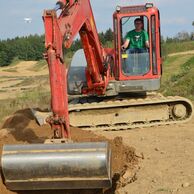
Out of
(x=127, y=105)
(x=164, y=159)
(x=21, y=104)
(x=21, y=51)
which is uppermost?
(x=21, y=51)

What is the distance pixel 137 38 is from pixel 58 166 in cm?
589

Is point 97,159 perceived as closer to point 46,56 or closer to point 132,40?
point 46,56

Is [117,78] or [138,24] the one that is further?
[117,78]

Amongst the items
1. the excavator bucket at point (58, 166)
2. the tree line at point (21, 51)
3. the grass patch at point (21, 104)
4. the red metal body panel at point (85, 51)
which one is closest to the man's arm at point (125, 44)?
the red metal body panel at point (85, 51)

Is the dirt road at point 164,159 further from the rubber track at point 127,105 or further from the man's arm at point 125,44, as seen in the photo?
the man's arm at point 125,44

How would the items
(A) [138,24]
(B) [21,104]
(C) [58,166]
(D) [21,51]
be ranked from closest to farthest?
(C) [58,166] < (A) [138,24] < (B) [21,104] < (D) [21,51]

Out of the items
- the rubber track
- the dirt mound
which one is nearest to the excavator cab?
the rubber track

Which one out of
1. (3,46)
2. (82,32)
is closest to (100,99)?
(82,32)

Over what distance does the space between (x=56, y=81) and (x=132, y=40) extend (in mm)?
4986

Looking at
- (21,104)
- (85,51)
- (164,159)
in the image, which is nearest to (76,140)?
(164,159)

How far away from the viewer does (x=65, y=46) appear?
747 cm

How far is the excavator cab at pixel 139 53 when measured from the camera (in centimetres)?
1120

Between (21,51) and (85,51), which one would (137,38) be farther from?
(21,51)

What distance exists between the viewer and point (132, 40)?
1128 cm
